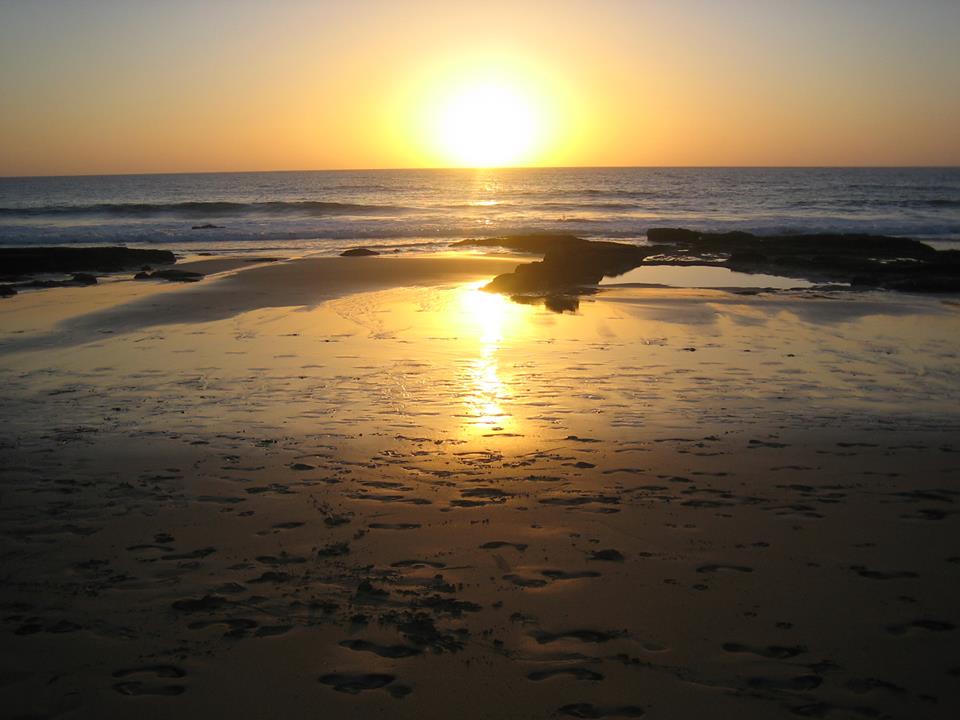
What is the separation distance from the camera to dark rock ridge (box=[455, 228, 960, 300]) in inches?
637

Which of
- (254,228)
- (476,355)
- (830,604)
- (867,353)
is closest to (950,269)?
(867,353)

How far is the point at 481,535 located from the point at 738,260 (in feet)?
60.6

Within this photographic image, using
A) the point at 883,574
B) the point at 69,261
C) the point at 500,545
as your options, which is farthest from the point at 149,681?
the point at 69,261

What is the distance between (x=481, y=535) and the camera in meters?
4.41

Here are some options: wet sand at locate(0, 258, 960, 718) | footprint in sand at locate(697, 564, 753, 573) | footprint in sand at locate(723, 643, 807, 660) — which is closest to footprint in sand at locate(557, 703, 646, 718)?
wet sand at locate(0, 258, 960, 718)

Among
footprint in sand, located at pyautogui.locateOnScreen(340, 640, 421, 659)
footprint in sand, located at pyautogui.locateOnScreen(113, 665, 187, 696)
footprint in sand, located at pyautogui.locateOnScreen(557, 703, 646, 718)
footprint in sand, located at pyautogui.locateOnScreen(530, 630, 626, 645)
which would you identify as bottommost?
footprint in sand, located at pyautogui.locateOnScreen(557, 703, 646, 718)

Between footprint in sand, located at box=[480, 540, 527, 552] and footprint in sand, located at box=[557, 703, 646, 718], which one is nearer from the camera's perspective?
footprint in sand, located at box=[557, 703, 646, 718]

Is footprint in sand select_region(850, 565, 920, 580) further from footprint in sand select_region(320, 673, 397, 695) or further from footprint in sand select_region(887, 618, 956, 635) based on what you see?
footprint in sand select_region(320, 673, 397, 695)

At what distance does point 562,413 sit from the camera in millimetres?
6918

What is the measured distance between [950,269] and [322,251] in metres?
18.2

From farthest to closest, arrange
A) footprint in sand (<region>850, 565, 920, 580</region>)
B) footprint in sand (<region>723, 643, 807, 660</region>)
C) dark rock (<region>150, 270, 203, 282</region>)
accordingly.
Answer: dark rock (<region>150, 270, 203, 282</region>), footprint in sand (<region>850, 565, 920, 580</region>), footprint in sand (<region>723, 643, 807, 660</region>)

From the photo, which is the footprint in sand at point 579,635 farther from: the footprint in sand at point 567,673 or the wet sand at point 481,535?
the footprint in sand at point 567,673

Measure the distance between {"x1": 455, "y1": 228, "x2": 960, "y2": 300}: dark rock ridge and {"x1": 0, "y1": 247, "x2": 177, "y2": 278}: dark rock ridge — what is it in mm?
10499

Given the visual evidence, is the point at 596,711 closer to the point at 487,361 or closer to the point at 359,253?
the point at 487,361
